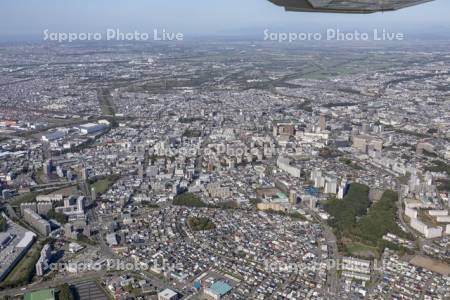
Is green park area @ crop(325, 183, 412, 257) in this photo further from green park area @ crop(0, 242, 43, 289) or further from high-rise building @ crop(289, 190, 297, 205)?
green park area @ crop(0, 242, 43, 289)

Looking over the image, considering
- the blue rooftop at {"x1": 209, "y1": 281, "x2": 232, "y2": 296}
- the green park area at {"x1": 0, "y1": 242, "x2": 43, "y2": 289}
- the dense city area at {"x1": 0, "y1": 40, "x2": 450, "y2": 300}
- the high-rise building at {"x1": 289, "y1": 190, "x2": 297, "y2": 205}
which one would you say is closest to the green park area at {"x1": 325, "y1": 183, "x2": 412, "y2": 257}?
the dense city area at {"x1": 0, "y1": 40, "x2": 450, "y2": 300}

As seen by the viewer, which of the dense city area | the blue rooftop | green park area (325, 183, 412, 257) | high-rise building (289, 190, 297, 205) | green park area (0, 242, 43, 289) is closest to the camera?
the blue rooftop

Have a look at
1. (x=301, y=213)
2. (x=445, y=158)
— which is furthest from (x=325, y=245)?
(x=445, y=158)

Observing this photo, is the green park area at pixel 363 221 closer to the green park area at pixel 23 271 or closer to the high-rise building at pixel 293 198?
the high-rise building at pixel 293 198

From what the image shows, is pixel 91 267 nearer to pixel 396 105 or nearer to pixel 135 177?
pixel 135 177

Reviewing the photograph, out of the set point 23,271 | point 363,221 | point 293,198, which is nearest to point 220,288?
point 23,271

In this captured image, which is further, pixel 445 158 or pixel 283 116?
pixel 283 116

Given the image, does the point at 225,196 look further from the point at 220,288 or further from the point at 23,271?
the point at 23,271
